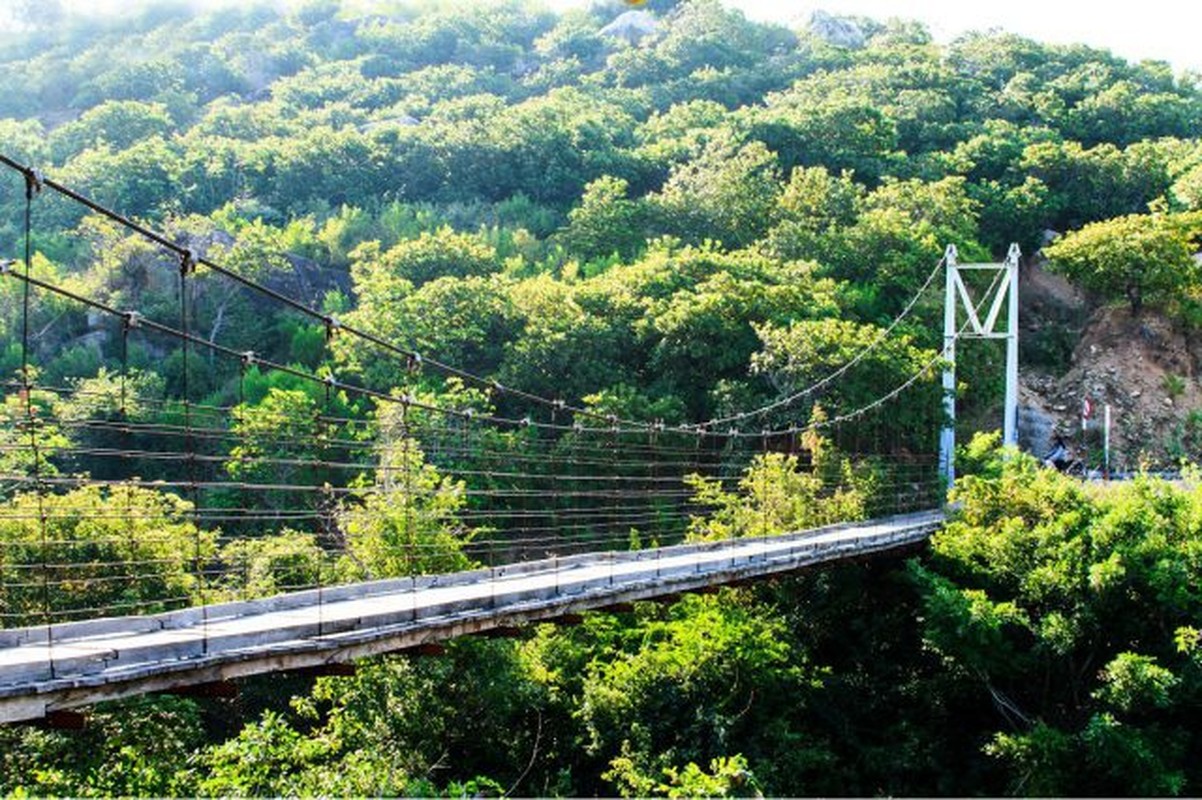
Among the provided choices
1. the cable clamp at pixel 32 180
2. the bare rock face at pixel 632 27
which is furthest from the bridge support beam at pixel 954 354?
the bare rock face at pixel 632 27

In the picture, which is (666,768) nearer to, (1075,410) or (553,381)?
(553,381)

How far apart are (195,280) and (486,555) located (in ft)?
31.0

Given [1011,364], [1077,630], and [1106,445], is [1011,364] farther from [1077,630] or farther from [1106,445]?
[1077,630]

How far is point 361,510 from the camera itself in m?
12.9

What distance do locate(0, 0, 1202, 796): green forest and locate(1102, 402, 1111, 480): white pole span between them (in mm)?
1138

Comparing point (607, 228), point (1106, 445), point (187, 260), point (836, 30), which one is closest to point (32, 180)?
point (187, 260)

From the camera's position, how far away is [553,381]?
17.8 metres

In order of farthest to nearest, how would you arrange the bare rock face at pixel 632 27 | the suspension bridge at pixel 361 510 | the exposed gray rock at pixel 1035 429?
the bare rock face at pixel 632 27 < the exposed gray rock at pixel 1035 429 < the suspension bridge at pixel 361 510

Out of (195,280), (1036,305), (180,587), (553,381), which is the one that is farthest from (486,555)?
(1036,305)

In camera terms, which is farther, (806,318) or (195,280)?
(195,280)

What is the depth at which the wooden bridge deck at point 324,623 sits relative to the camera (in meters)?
5.49

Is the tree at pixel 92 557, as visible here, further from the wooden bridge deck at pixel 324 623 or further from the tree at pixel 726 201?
the tree at pixel 726 201

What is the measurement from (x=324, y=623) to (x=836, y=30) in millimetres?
38959

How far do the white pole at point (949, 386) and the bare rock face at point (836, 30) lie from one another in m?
25.0
